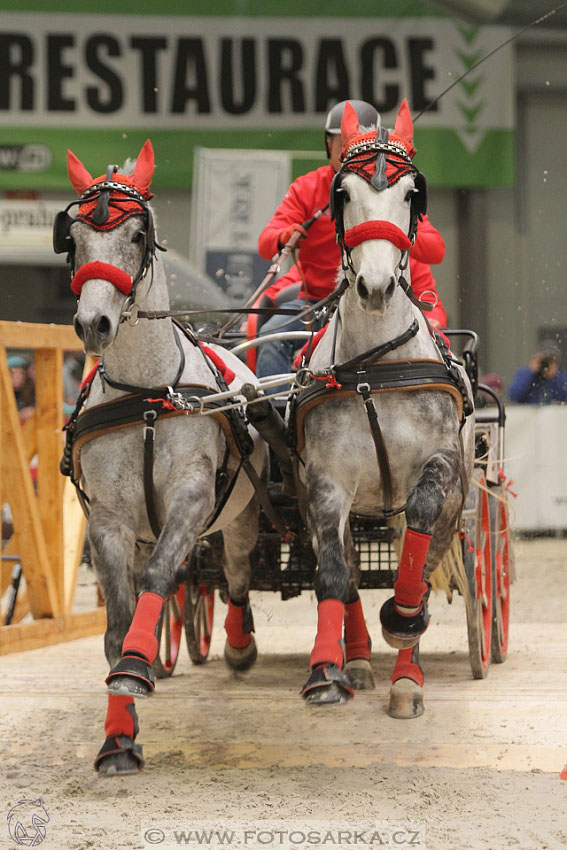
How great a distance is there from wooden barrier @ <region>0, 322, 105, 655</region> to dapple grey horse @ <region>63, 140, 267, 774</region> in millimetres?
1869

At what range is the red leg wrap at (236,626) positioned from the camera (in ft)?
16.2

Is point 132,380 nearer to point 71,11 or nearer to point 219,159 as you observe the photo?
point 219,159

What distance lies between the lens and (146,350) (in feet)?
12.2

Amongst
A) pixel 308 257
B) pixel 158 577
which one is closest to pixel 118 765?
pixel 158 577

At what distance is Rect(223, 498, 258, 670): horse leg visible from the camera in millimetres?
4559

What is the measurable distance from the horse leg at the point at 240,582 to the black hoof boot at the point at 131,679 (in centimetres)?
138

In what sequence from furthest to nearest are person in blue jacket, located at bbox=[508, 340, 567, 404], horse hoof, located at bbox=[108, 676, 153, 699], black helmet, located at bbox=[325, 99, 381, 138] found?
person in blue jacket, located at bbox=[508, 340, 567, 404] → black helmet, located at bbox=[325, 99, 381, 138] → horse hoof, located at bbox=[108, 676, 153, 699]

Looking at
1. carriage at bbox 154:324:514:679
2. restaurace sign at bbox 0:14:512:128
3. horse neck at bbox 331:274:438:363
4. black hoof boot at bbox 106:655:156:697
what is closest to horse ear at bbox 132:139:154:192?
horse neck at bbox 331:274:438:363

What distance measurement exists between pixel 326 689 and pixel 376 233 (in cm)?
129

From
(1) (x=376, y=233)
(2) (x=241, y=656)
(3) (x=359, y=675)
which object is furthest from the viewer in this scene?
(2) (x=241, y=656)

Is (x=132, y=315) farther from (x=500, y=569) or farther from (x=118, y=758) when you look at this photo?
(x=500, y=569)

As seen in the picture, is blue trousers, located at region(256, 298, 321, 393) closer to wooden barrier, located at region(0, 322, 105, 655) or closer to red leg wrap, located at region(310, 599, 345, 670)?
wooden barrier, located at region(0, 322, 105, 655)

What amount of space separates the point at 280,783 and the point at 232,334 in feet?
7.55

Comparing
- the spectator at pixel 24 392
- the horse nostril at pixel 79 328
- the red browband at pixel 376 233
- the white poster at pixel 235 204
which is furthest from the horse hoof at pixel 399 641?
the white poster at pixel 235 204
